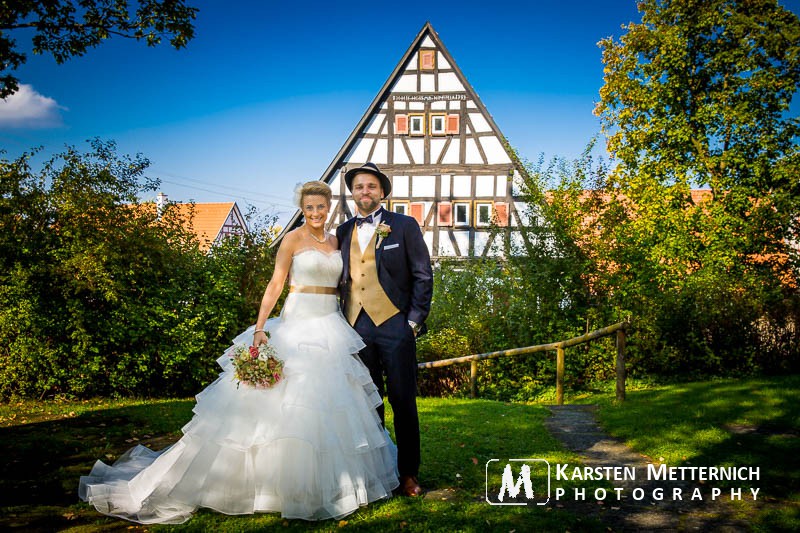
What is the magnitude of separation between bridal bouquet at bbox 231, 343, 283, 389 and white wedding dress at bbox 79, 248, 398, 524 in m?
0.05

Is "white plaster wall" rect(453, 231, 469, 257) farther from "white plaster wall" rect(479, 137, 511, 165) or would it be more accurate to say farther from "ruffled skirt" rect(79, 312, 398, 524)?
"ruffled skirt" rect(79, 312, 398, 524)

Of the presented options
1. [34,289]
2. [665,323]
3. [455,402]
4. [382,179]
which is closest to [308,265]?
[382,179]

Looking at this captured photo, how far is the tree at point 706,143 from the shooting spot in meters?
13.8

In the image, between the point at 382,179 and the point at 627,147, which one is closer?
the point at 382,179

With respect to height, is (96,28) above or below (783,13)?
below

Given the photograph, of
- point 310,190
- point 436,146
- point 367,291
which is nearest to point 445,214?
point 436,146

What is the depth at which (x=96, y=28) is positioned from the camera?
21.7 feet

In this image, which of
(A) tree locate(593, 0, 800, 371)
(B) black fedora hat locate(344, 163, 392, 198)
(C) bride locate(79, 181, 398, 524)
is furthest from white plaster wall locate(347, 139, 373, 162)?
(C) bride locate(79, 181, 398, 524)

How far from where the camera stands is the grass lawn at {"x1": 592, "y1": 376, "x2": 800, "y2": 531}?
3.87m

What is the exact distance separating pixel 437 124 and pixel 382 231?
15021mm

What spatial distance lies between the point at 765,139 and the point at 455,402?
11.8m

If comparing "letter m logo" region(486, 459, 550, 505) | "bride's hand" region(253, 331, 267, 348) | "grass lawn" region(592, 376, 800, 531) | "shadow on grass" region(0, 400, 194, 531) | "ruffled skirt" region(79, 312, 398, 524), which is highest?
"bride's hand" region(253, 331, 267, 348)

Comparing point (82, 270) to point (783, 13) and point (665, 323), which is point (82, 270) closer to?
point (665, 323)

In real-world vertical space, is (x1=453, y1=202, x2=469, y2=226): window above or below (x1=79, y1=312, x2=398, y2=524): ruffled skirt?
above
